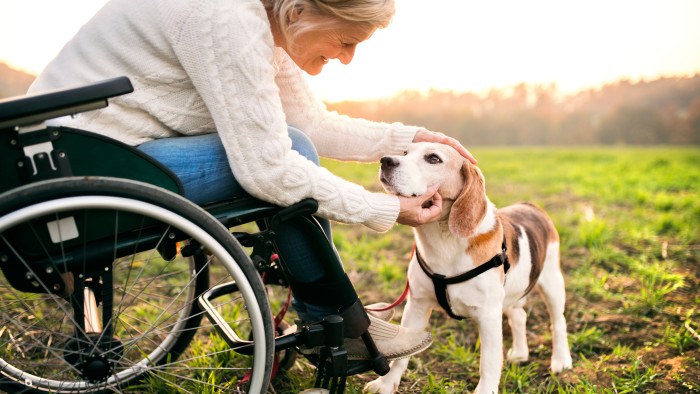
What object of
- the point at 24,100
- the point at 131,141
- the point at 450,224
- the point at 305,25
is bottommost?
the point at 450,224

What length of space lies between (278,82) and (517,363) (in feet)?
6.49

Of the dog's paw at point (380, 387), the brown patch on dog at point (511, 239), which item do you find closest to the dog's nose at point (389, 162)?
the brown patch on dog at point (511, 239)

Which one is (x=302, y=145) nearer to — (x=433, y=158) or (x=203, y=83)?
(x=203, y=83)

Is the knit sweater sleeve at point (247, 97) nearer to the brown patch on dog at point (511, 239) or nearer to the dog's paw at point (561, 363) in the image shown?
the brown patch on dog at point (511, 239)

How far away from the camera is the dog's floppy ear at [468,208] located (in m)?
2.46

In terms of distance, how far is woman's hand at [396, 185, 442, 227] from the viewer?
2275 millimetres

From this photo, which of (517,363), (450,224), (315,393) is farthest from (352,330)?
(517,363)

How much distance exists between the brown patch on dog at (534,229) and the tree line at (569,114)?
74.9 ft

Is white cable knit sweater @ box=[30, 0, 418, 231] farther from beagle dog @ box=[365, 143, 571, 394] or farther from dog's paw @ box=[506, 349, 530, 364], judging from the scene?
dog's paw @ box=[506, 349, 530, 364]

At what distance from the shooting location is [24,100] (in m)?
1.46

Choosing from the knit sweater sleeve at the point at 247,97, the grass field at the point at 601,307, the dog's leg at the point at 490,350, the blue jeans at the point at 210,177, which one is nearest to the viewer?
the knit sweater sleeve at the point at 247,97

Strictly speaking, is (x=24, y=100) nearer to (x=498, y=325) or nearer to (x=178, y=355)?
(x=178, y=355)

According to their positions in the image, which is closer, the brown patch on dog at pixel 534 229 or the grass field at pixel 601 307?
the grass field at pixel 601 307

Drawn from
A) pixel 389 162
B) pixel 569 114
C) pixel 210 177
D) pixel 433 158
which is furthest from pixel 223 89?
pixel 569 114
